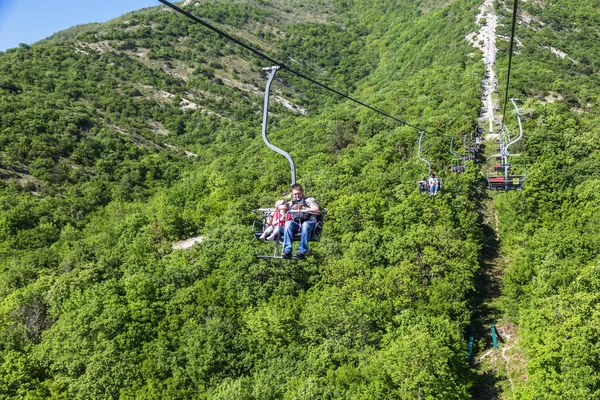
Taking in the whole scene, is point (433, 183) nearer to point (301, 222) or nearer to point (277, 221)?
point (277, 221)

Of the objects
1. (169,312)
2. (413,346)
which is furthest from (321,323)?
(169,312)

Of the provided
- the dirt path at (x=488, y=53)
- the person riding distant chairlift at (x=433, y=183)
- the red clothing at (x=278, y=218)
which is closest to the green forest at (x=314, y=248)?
the dirt path at (x=488, y=53)

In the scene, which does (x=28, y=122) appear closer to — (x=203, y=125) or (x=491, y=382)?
(x=203, y=125)

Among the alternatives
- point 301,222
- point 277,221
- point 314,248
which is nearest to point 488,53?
point 314,248

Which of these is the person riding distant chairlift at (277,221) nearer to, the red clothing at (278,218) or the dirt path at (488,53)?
the red clothing at (278,218)

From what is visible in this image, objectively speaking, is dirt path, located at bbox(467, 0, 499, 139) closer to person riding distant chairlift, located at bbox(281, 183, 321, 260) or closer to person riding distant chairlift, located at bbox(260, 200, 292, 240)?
person riding distant chairlift, located at bbox(260, 200, 292, 240)

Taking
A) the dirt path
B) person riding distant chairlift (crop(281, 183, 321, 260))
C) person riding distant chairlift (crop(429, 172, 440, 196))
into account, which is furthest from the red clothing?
the dirt path
